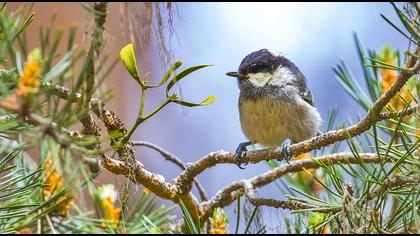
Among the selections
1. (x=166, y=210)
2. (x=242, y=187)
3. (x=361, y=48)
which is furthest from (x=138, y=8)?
(x=361, y=48)

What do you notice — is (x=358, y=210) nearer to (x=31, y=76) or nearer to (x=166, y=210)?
(x=166, y=210)

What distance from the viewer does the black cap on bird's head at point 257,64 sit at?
5.49ft

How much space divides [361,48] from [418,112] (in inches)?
18.4

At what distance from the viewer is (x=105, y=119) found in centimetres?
74

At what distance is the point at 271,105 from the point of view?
1.63 m

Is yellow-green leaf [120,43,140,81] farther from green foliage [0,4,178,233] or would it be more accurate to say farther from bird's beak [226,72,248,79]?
bird's beak [226,72,248,79]

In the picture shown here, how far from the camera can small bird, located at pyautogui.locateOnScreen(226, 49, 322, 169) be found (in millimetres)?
1629

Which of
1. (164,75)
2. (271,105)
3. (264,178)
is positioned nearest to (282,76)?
(271,105)

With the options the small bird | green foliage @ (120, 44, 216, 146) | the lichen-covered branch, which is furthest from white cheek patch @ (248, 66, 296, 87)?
green foliage @ (120, 44, 216, 146)

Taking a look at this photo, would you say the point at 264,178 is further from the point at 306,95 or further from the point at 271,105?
the point at 306,95

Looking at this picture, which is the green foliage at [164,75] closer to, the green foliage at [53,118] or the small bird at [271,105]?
the green foliage at [53,118]

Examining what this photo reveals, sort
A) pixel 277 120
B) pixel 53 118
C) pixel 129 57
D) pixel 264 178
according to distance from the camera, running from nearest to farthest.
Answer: pixel 53 118 → pixel 129 57 → pixel 264 178 → pixel 277 120

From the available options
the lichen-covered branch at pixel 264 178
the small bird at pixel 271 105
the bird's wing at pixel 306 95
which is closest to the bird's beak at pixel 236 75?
the small bird at pixel 271 105

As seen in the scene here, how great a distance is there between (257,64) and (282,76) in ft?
0.33
